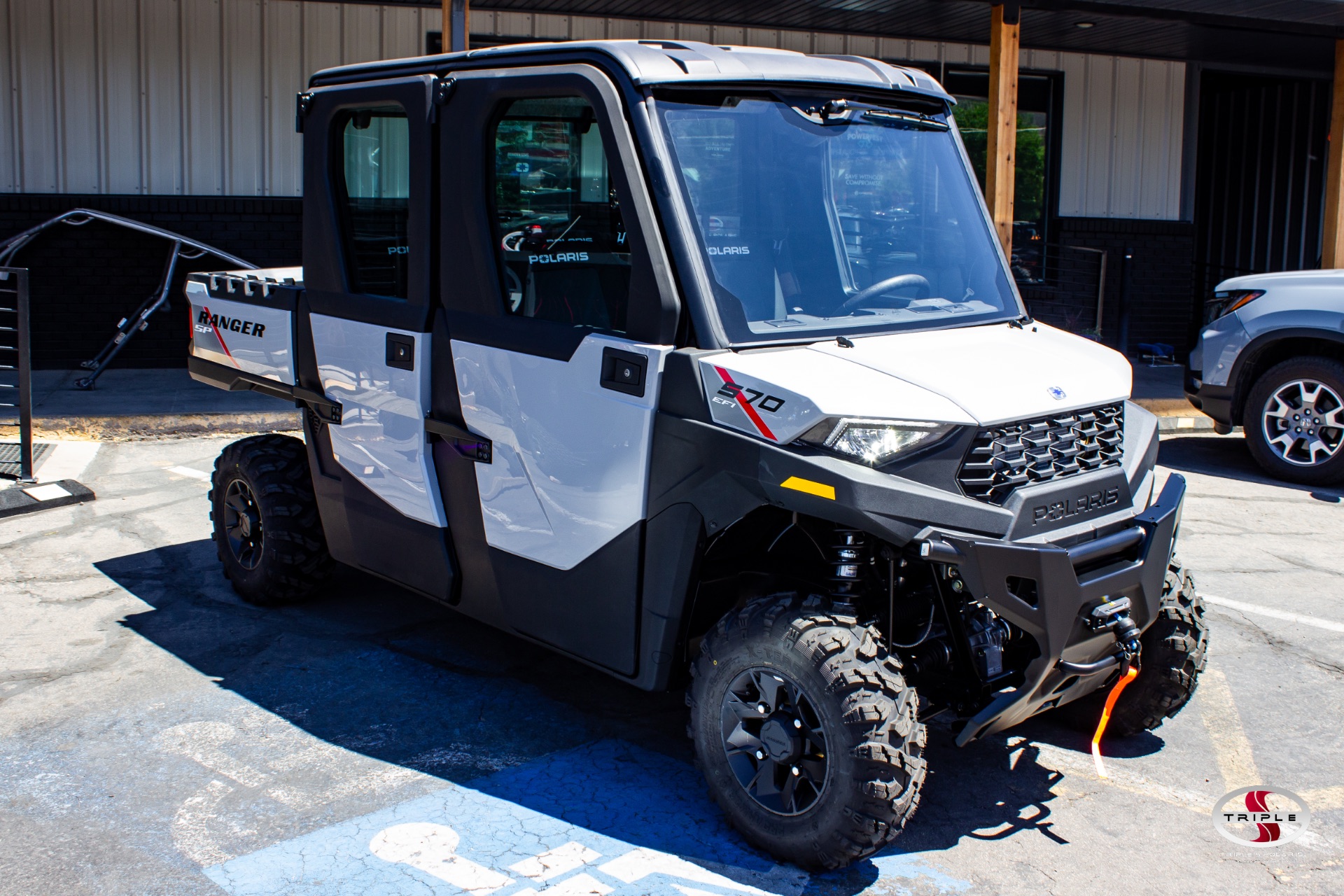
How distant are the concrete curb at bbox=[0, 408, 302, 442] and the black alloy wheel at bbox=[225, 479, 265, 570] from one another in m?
3.50

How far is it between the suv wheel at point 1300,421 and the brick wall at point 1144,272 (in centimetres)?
641

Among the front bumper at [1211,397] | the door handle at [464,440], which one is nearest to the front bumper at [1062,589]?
the door handle at [464,440]

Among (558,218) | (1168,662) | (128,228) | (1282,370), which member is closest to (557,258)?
(558,218)

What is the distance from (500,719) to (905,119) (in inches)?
99.4

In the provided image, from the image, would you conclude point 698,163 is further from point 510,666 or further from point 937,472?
point 510,666

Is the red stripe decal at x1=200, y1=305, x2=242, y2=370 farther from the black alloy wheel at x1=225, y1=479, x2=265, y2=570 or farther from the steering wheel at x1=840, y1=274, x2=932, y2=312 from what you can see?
the steering wheel at x1=840, y1=274, x2=932, y2=312

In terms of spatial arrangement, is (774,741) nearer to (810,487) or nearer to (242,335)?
(810,487)

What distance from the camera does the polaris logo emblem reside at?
3316mm

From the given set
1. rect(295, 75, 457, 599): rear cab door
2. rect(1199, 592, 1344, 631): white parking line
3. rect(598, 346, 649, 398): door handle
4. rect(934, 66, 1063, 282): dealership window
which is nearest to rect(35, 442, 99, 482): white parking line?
rect(295, 75, 457, 599): rear cab door

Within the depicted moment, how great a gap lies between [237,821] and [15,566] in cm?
323

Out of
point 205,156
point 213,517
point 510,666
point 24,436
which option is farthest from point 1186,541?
point 205,156

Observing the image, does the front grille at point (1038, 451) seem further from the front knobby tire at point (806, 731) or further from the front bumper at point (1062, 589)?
the front knobby tire at point (806, 731)

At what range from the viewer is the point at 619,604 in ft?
12.4

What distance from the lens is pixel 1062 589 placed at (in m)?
3.24
